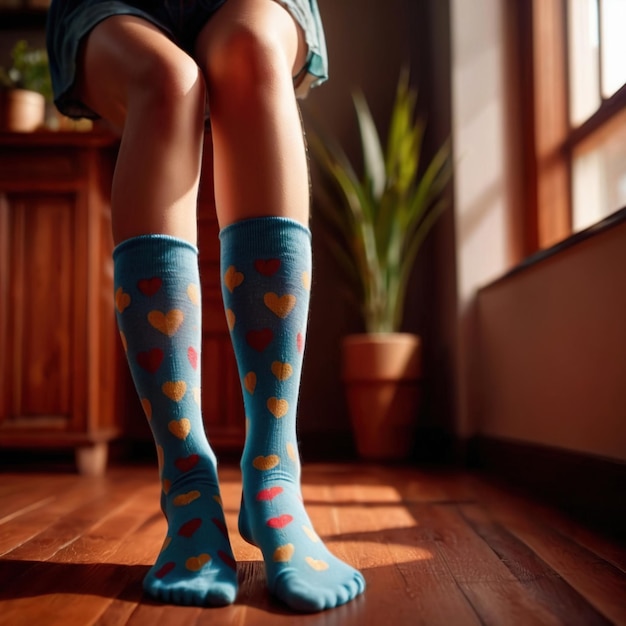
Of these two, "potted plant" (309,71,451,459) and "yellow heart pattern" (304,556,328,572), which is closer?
"yellow heart pattern" (304,556,328,572)

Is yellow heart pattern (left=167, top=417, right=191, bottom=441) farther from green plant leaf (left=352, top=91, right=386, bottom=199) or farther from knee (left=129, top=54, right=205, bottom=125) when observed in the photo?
green plant leaf (left=352, top=91, right=386, bottom=199)

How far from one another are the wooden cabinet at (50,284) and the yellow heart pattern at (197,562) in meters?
1.29

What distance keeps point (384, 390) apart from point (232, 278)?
1365mm

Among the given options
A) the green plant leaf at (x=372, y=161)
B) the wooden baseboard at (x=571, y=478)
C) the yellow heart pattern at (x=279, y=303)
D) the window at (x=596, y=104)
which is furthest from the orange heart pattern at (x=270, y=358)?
the green plant leaf at (x=372, y=161)

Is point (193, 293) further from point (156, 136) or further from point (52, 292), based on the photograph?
point (52, 292)

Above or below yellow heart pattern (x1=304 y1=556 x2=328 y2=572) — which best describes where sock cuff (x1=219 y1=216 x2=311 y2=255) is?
above

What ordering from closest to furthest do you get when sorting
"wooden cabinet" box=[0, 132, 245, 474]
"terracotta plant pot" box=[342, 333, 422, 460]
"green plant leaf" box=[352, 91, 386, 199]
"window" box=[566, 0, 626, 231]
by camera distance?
"window" box=[566, 0, 626, 231] → "wooden cabinet" box=[0, 132, 245, 474] → "terracotta plant pot" box=[342, 333, 422, 460] → "green plant leaf" box=[352, 91, 386, 199]

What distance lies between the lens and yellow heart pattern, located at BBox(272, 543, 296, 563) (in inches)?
26.4

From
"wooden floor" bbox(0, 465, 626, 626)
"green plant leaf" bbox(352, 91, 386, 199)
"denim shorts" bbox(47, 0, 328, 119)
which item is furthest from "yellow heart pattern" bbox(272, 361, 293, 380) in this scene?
"green plant leaf" bbox(352, 91, 386, 199)

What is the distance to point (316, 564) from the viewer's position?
2.23 feet

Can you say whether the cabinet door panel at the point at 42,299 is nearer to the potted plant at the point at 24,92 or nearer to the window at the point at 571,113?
the potted plant at the point at 24,92

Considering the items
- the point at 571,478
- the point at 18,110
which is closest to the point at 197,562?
the point at 571,478

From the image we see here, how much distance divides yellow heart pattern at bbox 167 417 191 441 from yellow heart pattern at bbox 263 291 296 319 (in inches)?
5.6

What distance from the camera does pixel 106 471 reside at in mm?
1918
